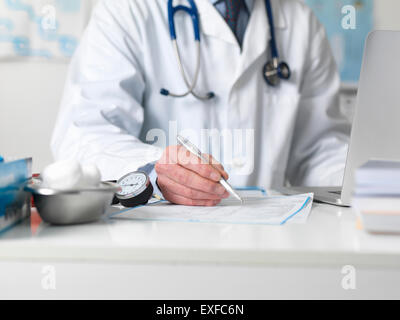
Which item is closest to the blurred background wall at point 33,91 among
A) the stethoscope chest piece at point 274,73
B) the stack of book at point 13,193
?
the stethoscope chest piece at point 274,73

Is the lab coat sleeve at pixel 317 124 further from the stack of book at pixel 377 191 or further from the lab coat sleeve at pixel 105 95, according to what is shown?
the stack of book at pixel 377 191

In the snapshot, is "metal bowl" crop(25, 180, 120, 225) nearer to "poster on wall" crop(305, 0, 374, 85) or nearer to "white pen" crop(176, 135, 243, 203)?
"white pen" crop(176, 135, 243, 203)

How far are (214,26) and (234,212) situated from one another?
34.3 inches

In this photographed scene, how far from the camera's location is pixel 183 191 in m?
0.68

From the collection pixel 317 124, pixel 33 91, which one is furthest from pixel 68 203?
pixel 33 91

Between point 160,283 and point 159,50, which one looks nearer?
point 160,283

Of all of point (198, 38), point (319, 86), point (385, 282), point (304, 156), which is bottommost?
point (304, 156)

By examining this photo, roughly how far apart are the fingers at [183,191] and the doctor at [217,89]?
547 mm

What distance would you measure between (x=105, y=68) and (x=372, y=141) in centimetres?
86

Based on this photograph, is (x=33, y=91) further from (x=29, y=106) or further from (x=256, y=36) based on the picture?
(x=256, y=36)

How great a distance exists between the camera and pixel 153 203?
71 centimetres

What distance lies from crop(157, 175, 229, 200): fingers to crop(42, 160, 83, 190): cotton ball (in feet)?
0.67

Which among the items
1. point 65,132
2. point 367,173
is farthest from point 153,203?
point 65,132

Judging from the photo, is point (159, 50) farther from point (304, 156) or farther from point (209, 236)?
point (209, 236)
